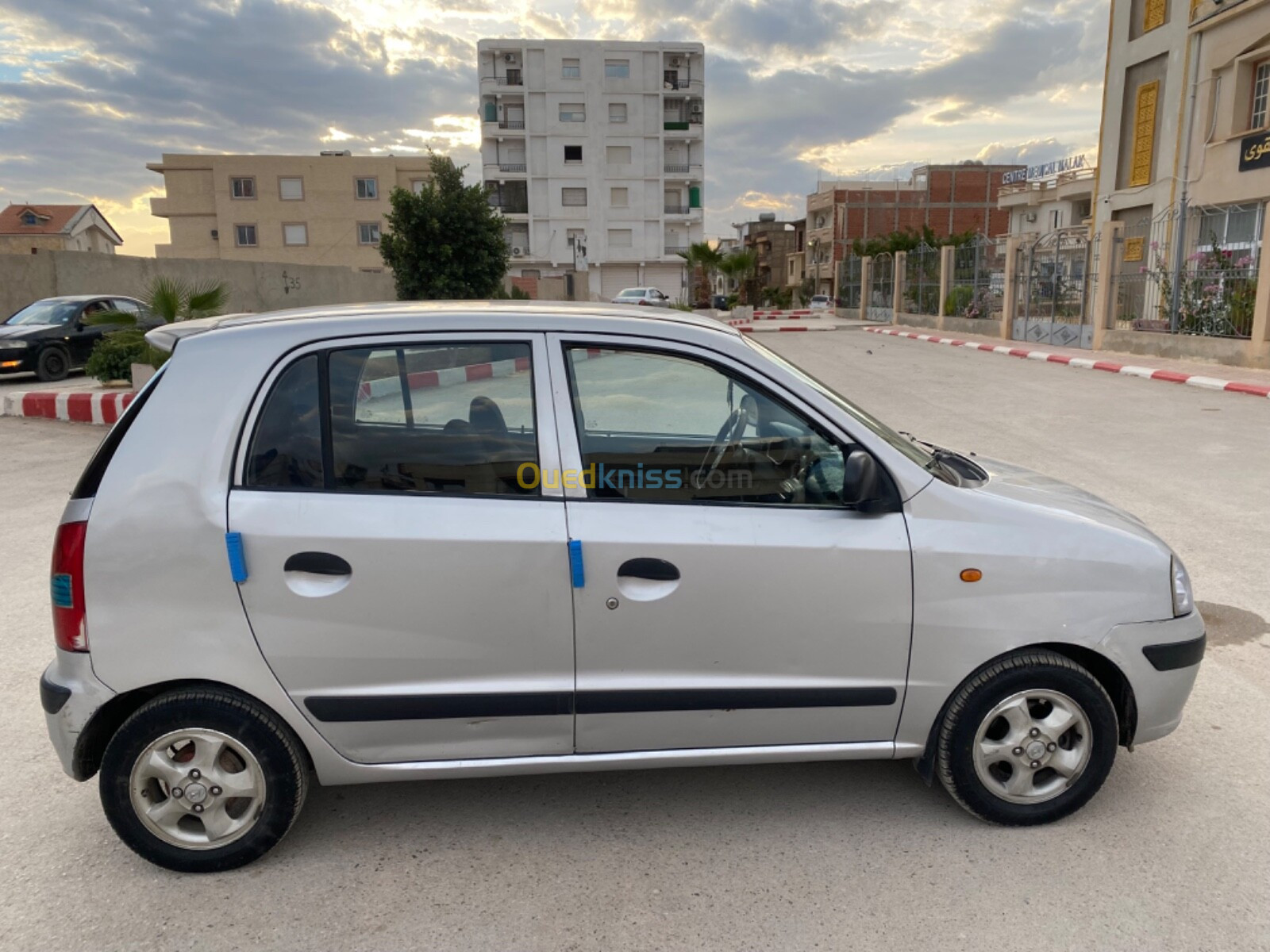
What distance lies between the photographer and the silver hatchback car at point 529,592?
2.82m

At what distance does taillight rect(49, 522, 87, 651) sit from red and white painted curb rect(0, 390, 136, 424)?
10.4m

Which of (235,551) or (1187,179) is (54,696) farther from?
(1187,179)

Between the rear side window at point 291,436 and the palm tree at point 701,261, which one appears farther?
the palm tree at point 701,261

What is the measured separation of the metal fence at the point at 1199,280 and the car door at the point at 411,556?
59.0 feet

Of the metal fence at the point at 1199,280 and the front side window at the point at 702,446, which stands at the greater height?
the metal fence at the point at 1199,280

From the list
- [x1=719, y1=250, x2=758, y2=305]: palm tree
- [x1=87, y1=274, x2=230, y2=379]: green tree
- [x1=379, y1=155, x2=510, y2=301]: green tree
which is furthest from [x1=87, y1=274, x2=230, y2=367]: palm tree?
[x1=719, y1=250, x2=758, y2=305]: palm tree

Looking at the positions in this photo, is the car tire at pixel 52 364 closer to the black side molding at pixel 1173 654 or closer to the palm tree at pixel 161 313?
the palm tree at pixel 161 313

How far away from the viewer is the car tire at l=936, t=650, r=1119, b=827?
303cm

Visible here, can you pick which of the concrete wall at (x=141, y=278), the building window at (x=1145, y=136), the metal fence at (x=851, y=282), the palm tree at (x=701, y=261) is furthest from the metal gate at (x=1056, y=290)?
the palm tree at (x=701, y=261)

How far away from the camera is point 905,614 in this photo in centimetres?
295

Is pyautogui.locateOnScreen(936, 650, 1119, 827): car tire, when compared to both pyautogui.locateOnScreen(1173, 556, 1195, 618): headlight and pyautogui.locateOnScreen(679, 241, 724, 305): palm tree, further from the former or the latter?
pyautogui.locateOnScreen(679, 241, 724, 305): palm tree

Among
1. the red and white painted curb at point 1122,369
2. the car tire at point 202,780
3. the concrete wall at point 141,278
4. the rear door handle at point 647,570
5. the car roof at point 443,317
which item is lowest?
the car tire at point 202,780

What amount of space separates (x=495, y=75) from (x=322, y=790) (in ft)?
234

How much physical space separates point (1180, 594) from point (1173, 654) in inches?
8.0
